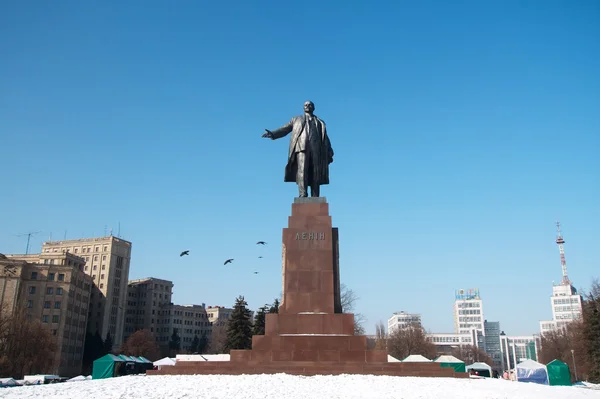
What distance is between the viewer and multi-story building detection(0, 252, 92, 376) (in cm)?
5850

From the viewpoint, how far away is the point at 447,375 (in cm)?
1184

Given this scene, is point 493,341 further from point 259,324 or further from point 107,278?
point 259,324

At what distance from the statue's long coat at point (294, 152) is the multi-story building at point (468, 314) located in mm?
136731

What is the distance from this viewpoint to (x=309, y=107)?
16.4 metres

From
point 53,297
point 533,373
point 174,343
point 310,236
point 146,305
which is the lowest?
point 533,373

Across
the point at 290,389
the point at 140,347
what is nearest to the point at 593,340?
the point at 290,389

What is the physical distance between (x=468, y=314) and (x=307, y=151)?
14255 cm

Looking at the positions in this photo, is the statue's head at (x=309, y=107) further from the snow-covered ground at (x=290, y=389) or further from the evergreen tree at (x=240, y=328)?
the evergreen tree at (x=240, y=328)

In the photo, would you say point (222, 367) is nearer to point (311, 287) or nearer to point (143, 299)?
point (311, 287)

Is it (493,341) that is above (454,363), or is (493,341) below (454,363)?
above

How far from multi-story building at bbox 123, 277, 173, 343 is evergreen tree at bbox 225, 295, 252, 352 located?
6438cm

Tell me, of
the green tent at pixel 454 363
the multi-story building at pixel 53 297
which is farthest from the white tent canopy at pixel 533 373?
the multi-story building at pixel 53 297

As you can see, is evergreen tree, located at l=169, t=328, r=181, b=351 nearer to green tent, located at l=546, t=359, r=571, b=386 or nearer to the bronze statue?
green tent, located at l=546, t=359, r=571, b=386

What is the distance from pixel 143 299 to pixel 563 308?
11639cm
